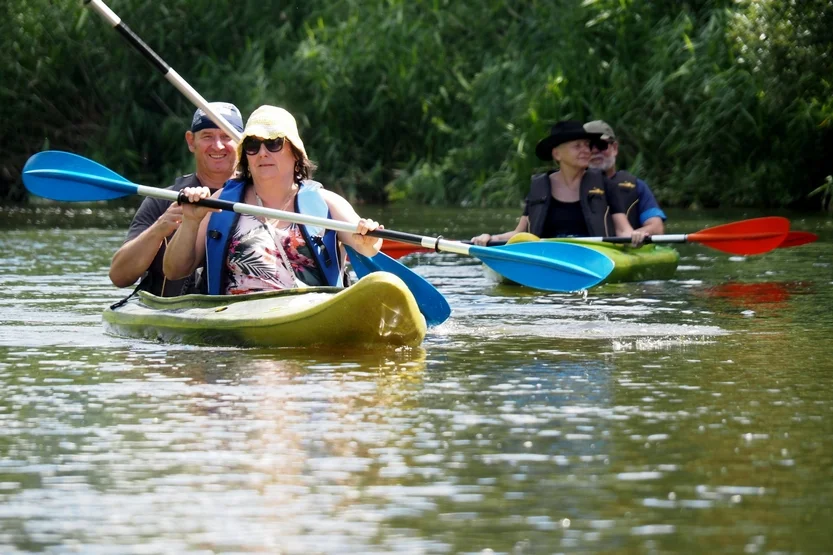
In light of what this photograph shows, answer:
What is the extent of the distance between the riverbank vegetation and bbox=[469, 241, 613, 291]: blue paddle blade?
1073 centimetres

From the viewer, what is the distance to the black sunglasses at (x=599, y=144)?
1227cm

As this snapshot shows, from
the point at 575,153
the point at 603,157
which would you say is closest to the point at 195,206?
the point at 575,153

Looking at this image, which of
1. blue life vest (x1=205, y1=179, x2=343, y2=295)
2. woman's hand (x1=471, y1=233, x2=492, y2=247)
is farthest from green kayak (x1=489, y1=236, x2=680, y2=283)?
blue life vest (x1=205, y1=179, x2=343, y2=295)

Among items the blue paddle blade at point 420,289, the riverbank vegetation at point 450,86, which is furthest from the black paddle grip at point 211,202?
the riverbank vegetation at point 450,86

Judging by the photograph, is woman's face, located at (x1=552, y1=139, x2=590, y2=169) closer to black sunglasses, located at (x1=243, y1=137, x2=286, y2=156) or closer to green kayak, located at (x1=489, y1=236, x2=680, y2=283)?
green kayak, located at (x1=489, y1=236, x2=680, y2=283)

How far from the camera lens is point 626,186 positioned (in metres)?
12.4

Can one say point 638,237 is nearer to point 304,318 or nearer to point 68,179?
point 68,179

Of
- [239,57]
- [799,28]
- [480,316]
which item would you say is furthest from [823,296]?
[239,57]

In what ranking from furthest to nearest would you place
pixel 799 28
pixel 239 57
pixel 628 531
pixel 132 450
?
pixel 239 57
pixel 799 28
pixel 132 450
pixel 628 531

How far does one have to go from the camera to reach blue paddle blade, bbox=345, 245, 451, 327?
8.13m

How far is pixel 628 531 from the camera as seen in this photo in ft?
13.0

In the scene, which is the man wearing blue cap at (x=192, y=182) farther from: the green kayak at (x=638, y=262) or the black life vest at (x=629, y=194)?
the black life vest at (x=629, y=194)

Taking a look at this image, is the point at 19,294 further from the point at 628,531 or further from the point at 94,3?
the point at 628,531

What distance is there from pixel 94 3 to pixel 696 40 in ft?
38.0
